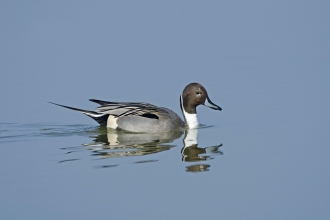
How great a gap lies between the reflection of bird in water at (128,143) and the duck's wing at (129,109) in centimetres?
32

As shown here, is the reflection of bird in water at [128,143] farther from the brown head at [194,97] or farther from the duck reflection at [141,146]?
the brown head at [194,97]

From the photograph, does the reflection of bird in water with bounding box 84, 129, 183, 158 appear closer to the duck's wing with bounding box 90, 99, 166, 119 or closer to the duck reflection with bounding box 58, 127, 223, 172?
the duck reflection with bounding box 58, 127, 223, 172

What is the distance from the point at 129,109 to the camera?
12227 mm

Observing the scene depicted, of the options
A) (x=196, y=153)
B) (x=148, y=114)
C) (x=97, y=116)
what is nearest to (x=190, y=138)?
(x=148, y=114)

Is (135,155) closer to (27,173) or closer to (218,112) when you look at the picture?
(27,173)

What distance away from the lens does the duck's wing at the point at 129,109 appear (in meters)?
12.1

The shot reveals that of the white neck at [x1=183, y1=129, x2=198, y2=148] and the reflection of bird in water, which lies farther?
the white neck at [x1=183, y1=129, x2=198, y2=148]

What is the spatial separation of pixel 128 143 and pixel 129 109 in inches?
51.4

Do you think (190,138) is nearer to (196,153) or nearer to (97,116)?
(196,153)

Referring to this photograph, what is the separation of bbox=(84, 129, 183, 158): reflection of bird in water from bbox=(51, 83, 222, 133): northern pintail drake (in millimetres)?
126

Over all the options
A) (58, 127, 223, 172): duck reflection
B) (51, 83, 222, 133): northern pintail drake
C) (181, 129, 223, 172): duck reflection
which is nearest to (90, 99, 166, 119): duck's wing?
(51, 83, 222, 133): northern pintail drake

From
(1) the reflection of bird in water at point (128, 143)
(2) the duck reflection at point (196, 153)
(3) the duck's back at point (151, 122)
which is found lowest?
(2) the duck reflection at point (196, 153)

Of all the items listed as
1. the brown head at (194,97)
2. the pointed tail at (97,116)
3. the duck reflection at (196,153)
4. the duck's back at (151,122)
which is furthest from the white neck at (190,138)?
the pointed tail at (97,116)

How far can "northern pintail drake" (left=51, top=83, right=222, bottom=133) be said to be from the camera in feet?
39.4
